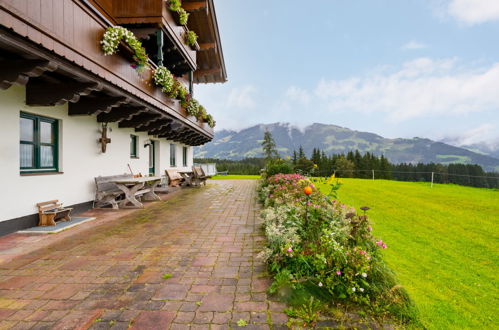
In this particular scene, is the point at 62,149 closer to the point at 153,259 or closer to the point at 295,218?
the point at 153,259

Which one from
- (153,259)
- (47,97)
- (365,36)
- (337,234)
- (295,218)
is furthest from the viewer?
(365,36)

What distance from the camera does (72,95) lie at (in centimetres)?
491

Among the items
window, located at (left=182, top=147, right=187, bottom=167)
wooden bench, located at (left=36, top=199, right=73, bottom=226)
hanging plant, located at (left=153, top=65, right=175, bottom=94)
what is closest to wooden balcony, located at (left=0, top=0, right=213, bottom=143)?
hanging plant, located at (left=153, top=65, right=175, bottom=94)

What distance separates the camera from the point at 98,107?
6.06 metres

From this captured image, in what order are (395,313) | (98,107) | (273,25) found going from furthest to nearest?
(273,25), (98,107), (395,313)

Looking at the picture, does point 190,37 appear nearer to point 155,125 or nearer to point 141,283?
point 155,125

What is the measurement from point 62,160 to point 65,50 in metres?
3.32

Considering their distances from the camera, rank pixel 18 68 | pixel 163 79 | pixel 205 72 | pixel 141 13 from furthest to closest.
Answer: pixel 205 72 < pixel 163 79 < pixel 141 13 < pixel 18 68

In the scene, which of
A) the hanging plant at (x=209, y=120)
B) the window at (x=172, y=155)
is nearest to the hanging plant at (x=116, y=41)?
the hanging plant at (x=209, y=120)

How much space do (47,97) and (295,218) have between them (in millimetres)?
5642

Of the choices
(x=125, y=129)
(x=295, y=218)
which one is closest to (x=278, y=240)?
(x=295, y=218)

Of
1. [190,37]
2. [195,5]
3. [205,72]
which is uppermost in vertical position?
[195,5]

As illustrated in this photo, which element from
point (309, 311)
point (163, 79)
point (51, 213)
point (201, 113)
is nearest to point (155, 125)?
point (163, 79)

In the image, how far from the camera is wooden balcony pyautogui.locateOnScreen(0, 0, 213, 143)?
10.8ft
